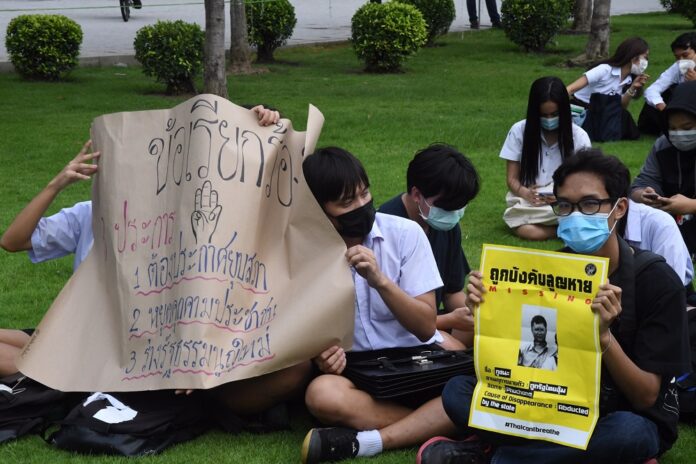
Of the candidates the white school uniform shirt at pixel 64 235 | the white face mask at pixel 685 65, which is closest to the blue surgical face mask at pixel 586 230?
the white school uniform shirt at pixel 64 235

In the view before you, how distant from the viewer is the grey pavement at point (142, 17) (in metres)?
19.4

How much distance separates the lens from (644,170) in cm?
664

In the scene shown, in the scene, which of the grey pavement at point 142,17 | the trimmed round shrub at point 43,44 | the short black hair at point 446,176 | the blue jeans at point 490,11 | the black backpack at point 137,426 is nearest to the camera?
the black backpack at point 137,426

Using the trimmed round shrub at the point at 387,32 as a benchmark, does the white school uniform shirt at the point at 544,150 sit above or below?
above

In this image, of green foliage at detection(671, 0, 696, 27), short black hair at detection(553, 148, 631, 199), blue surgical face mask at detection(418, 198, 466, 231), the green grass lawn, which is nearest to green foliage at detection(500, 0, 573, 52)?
the green grass lawn

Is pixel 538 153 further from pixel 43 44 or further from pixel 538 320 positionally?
pixel 43 44

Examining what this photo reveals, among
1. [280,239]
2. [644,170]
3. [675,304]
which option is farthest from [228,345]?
[644,170]

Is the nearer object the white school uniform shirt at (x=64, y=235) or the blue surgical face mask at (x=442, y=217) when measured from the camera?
the white school uniform shirt at (x=64, y=235)

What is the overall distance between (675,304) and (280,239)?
152 centimetres

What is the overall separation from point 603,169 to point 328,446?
1.43 metres

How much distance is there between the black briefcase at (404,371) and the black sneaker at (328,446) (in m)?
0.21

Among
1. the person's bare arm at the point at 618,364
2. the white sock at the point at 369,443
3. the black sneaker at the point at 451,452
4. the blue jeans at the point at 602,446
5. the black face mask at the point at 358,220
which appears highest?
the black face mask at the point at 358,220

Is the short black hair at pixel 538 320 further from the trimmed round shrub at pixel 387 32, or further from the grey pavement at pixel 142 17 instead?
the grey pavement at pixel 142 17

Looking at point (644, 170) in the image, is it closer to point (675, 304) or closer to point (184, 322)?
point (675, 304)
